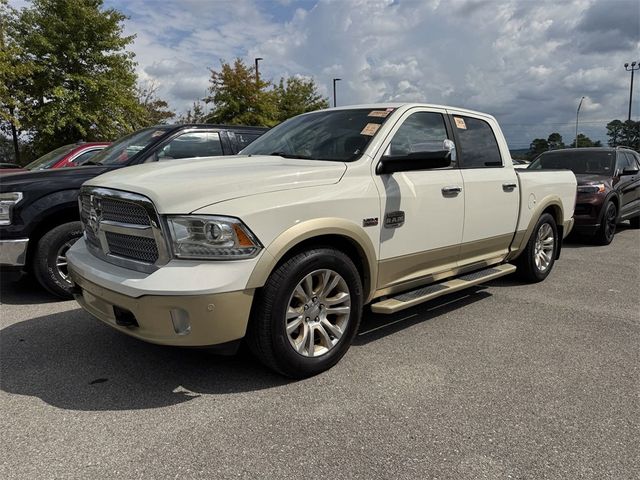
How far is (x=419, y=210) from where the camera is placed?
391cm

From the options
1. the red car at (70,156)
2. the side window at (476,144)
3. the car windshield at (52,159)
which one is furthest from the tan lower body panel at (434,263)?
the car windshield at (52,159)

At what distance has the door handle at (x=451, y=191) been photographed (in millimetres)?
4137

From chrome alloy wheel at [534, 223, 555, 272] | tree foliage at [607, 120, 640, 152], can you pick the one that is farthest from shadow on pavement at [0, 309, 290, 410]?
tree foliage at [607, 120, 640, 152]

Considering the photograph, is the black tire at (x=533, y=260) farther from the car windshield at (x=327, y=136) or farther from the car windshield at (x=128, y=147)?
the car windshield at (x=128, y=147)

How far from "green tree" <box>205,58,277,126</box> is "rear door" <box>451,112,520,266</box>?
762 inches

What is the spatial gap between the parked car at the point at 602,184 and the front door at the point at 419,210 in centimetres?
515

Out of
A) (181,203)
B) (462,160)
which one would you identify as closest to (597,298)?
(462,160)

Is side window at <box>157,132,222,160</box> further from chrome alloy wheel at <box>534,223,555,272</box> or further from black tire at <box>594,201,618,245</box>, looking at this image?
black tire at <box>594,201,618,245</box>

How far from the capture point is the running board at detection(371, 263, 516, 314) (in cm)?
373

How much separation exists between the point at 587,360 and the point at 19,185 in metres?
5.21

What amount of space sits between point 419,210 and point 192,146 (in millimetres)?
3438

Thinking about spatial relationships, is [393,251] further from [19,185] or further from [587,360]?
[19,185]

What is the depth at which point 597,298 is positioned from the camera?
17.4ft

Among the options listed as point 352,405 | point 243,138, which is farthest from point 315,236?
point 243,138
